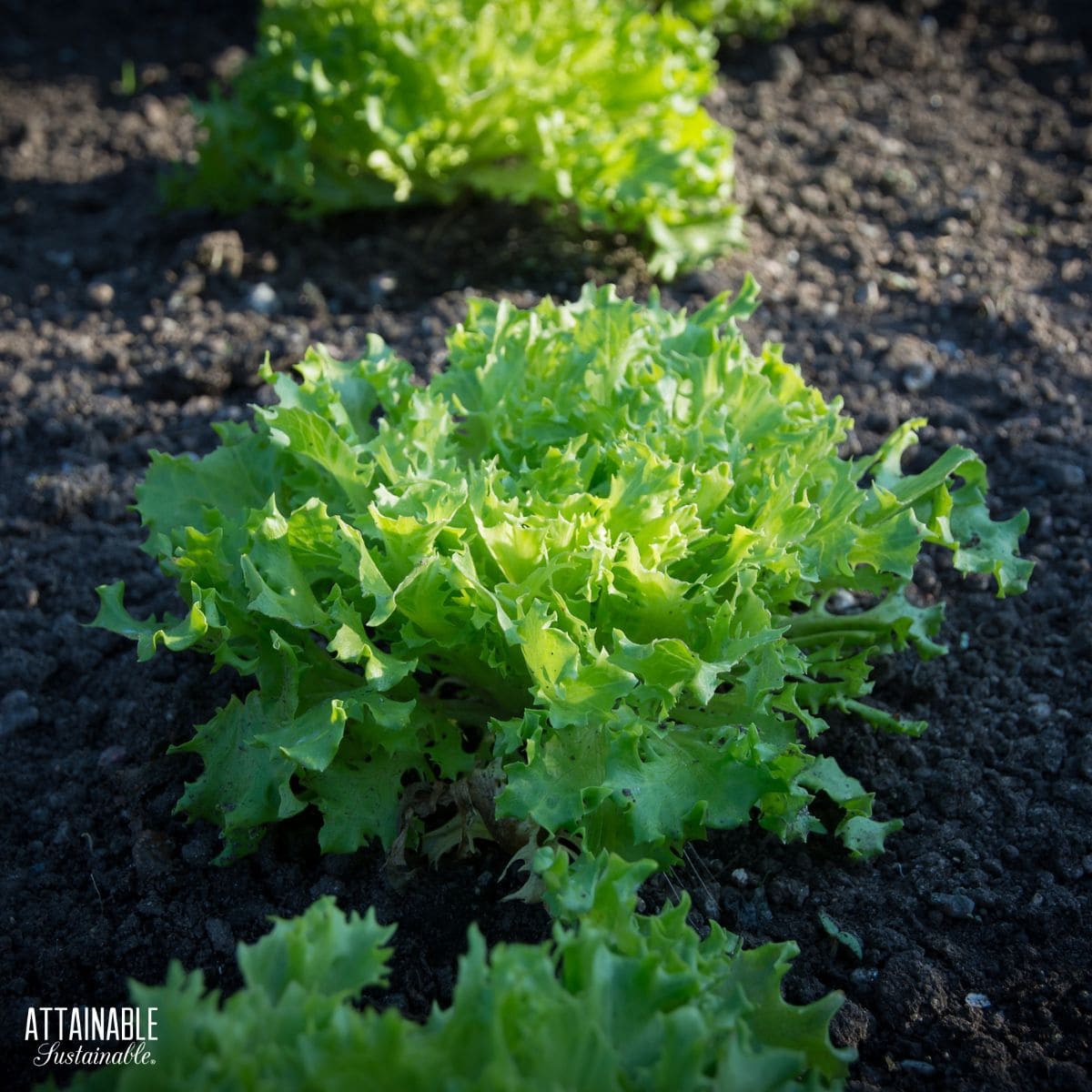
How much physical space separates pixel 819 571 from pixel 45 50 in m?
6.30

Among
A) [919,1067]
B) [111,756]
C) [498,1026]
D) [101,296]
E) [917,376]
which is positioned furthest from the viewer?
[101,296]

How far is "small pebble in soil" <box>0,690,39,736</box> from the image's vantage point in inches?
130

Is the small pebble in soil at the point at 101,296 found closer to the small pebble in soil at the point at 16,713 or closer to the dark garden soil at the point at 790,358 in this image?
the dark garden soil at the point at 790,358

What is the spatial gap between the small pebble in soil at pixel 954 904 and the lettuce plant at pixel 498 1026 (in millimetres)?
789

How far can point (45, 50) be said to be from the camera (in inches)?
281

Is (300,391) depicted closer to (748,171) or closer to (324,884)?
(324,884)

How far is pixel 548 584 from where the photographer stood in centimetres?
263

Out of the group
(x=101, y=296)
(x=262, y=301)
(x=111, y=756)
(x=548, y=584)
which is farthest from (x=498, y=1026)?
(x=101, y=296)

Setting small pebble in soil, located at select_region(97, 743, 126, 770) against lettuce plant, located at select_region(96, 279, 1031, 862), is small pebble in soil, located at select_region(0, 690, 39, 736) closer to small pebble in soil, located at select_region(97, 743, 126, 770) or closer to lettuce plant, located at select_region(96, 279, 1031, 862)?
small pebble in soil, located at select_region(97, 743, 126, 770)

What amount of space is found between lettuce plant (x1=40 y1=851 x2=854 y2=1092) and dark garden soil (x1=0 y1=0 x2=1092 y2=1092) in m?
0.64

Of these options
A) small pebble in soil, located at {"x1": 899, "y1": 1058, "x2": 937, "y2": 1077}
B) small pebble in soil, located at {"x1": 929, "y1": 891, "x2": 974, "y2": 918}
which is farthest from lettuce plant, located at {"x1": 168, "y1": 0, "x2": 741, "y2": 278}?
small pebble in soil, located at {"x1": 899, "y1": 1058, "x2": 937, "y2": 1077}

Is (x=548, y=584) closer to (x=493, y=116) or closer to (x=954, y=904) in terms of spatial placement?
(x=954, y=904)

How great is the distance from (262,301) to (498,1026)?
12.0 ft

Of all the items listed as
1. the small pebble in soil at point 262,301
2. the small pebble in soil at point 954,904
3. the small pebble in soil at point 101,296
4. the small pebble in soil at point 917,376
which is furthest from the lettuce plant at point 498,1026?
the small pebble in soil at point 101,296
